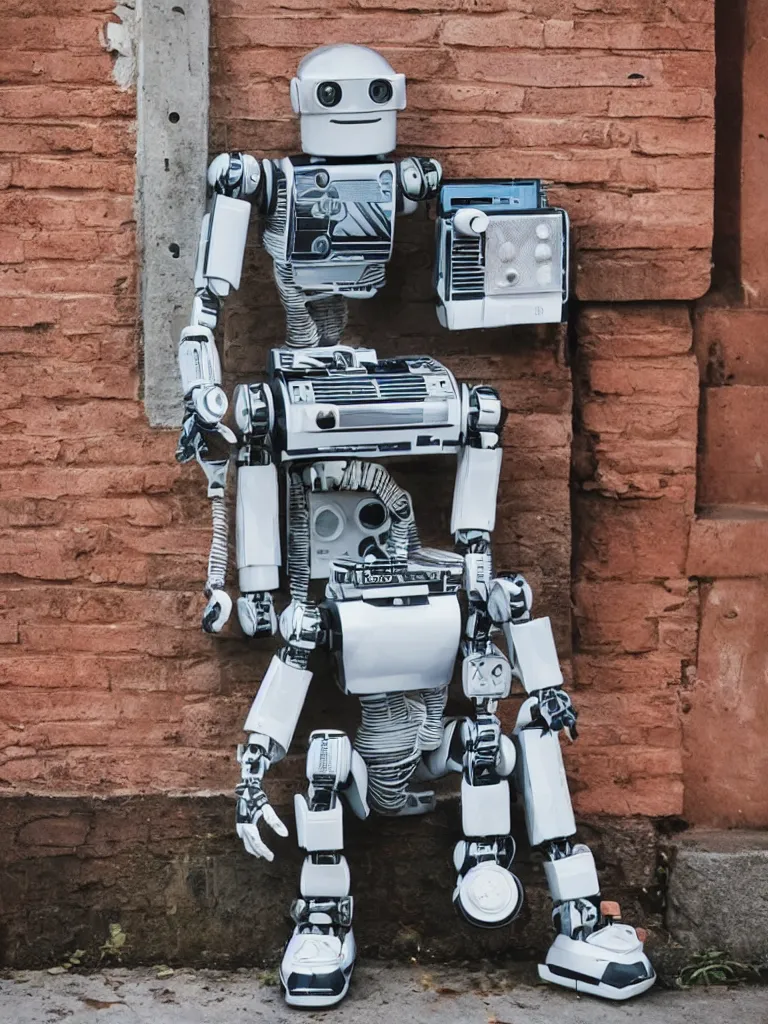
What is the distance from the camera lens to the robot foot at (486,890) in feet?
12.3

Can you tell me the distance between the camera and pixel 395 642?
12.0ft

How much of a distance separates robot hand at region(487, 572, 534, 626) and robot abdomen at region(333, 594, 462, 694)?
10cm

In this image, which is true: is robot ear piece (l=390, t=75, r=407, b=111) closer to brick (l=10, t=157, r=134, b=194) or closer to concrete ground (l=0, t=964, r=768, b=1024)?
brick (l=10, t=157, r=134, b=194)

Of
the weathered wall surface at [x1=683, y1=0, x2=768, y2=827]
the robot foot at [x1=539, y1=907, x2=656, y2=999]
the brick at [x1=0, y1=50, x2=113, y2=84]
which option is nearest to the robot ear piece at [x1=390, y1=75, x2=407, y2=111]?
the brick at [x1=0, y1=50, x2=113, y2=84]

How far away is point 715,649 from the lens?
4117 millimetres

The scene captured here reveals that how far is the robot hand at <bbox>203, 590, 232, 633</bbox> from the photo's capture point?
362 centimetres

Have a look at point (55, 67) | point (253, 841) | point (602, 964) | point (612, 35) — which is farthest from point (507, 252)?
point (602, 964)

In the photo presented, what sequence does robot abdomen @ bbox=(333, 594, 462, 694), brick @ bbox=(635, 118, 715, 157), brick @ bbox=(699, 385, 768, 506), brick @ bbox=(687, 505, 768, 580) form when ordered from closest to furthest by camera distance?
robot abdomen @ bbox=(333, 594, 462, 694)
brick @ bbox=(635, 118, 715, 157)
brick @ bbox=(687, 505, 768, 580)
brick @ bbox=(699, 385, 768, 506)

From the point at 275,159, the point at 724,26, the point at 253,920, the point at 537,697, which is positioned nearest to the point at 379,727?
the point at 537,697

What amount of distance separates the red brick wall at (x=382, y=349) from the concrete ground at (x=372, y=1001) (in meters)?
0.51

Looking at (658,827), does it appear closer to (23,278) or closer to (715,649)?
(715,649)

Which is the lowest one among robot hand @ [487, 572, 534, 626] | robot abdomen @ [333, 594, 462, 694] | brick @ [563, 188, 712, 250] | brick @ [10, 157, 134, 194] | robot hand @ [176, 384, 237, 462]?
robot abdomen @ [333, 594, 462, 694]

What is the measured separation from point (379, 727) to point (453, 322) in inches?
41.3

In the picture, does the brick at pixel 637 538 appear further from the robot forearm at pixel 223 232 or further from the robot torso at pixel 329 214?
the robot forearm at pixel 223 232
